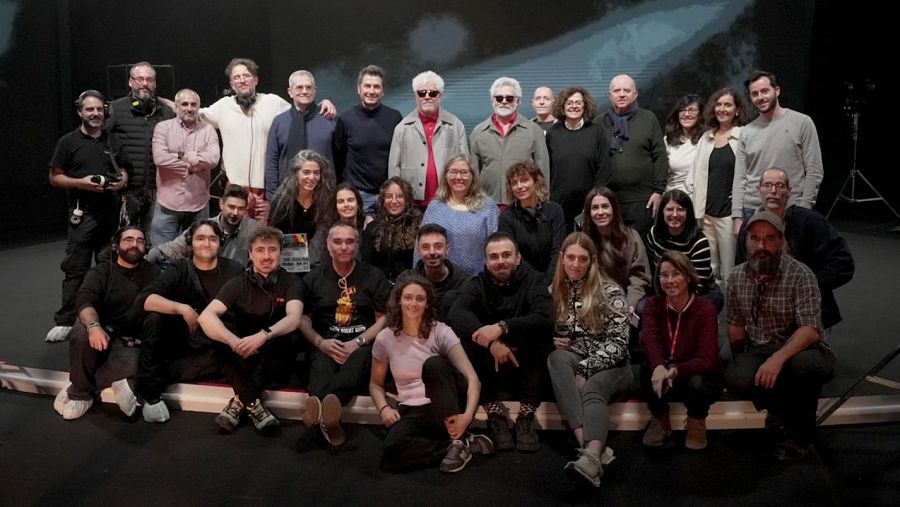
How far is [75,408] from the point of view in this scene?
3695mm

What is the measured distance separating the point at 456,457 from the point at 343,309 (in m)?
0.99

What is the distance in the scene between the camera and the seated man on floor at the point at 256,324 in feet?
11.6

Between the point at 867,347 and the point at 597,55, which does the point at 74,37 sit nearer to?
the point at 597,55

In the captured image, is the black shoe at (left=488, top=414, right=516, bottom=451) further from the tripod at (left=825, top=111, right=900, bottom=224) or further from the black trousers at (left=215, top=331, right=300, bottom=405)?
the tripod at (left=825, top=111, right=900, bottom=224)

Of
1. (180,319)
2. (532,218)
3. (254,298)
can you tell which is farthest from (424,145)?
(180,319)

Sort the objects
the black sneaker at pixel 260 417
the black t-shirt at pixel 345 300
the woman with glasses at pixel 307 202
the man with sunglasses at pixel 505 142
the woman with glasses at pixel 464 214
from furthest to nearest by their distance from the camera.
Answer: the man with sunglasses at pixel 505 142
the woman with glasses at pixel 307 202
the woman with glasses at pixel 464 214
the black t-shirt at pixel 345 300
the black sneaker at pixel 260 417

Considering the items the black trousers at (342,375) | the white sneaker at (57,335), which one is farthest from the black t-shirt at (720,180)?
the white sneaker at (57,335)

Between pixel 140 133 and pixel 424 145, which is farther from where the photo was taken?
pixel 140 133

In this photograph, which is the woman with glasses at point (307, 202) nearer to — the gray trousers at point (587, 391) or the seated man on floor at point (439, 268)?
the seated man on floor at point (439, 268)

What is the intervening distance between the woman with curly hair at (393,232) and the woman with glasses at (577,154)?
897mm

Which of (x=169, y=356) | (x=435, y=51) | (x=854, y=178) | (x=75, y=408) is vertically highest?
(x=435, y=51)

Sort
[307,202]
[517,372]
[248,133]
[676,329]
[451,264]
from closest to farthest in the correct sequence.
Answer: [676,329], [517,372], [451,264], [307,202], [248,133]

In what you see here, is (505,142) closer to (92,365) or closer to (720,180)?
(720,180)

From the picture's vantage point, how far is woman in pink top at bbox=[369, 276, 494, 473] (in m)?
3.18
